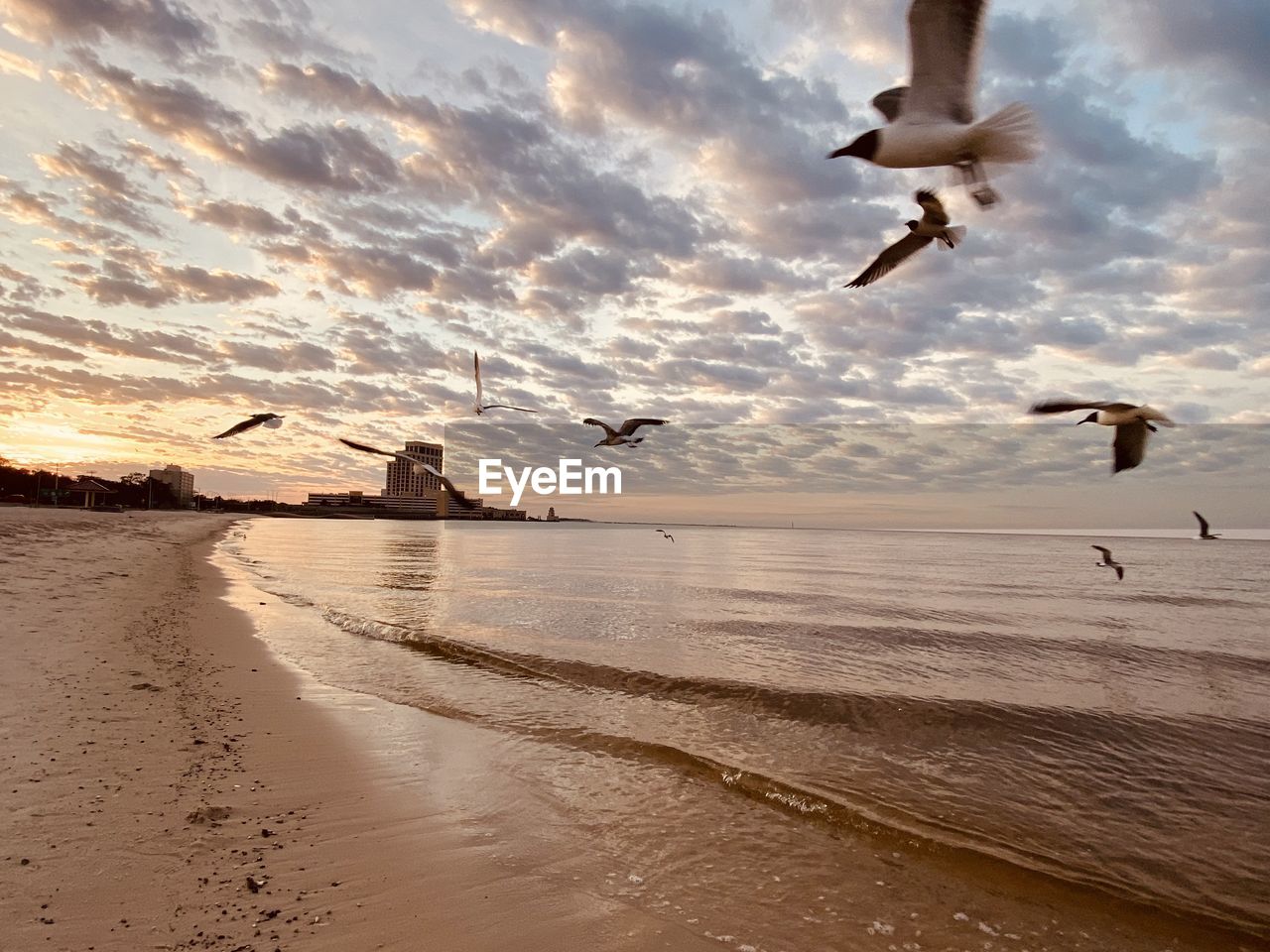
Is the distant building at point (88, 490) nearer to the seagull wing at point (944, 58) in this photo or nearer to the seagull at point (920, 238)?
the seagull at point (920, 238)

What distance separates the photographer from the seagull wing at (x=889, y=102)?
605 centimetres

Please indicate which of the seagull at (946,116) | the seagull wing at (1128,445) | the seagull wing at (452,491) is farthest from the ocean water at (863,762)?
the seagull at (946,116)

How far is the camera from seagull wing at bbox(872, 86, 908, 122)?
19.8ft

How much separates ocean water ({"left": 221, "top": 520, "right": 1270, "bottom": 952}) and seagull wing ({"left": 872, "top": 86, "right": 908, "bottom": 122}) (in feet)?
20.5

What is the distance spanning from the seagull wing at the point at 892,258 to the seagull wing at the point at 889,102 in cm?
161

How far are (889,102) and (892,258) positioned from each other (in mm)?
1915

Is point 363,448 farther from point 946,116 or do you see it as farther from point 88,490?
point 88,490

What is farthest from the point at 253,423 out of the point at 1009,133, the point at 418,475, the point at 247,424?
the point at 1009,133

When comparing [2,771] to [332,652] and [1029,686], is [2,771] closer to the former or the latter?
[332,652]

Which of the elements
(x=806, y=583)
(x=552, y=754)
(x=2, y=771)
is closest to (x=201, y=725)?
(x=2, y=771)

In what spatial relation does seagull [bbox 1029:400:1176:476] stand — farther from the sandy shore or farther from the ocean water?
the sandy shore

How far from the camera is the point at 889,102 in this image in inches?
243

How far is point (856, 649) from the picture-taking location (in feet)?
50.8

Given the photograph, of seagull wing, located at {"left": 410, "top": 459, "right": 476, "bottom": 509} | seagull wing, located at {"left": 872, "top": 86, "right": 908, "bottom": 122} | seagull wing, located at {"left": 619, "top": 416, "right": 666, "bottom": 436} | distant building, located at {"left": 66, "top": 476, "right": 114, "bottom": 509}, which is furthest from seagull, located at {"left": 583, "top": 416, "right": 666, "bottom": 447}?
distant building, located at {"left": 66, "top": 476, "right": 114, "bottom": 509}
